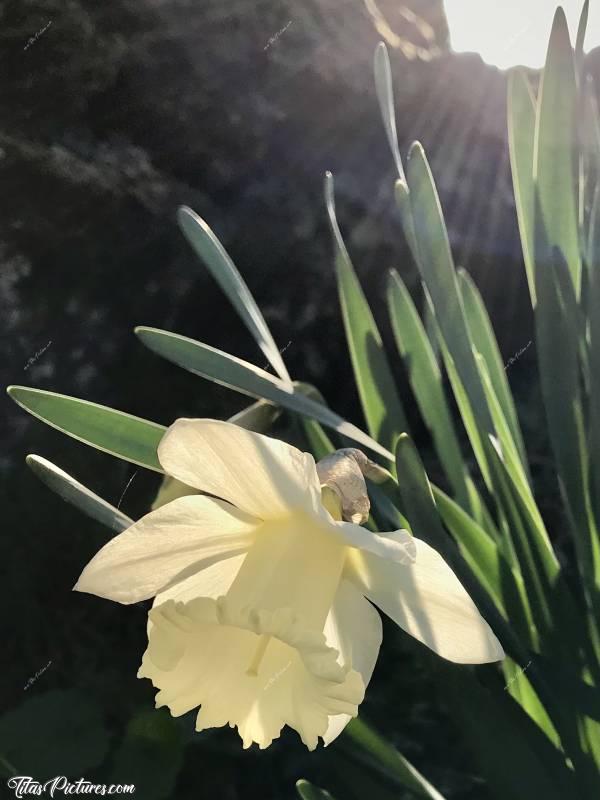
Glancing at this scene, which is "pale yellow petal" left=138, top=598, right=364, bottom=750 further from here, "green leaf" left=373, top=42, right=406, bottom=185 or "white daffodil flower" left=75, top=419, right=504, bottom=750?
"green leaf" left=373, top=42, right=406, bottom=185

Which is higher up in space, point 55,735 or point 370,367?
point 370,367

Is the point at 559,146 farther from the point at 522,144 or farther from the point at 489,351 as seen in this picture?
the point at 489,351

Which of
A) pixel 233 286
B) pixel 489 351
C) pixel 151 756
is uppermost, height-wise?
pixel 233 286

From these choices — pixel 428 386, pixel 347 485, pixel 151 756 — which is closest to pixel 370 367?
pixel 428 386

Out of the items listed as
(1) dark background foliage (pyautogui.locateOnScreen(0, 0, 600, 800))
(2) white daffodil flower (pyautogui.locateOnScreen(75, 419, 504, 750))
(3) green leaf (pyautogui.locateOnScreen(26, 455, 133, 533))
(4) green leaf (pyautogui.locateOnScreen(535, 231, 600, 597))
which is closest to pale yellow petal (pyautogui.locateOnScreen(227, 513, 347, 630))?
(2) white daffodil flower (pyautogui.locateOnScreen(75, 419, 504, 750))

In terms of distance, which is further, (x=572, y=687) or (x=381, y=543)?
(x=572, y=687)

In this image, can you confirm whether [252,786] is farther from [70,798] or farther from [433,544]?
[433,544]
